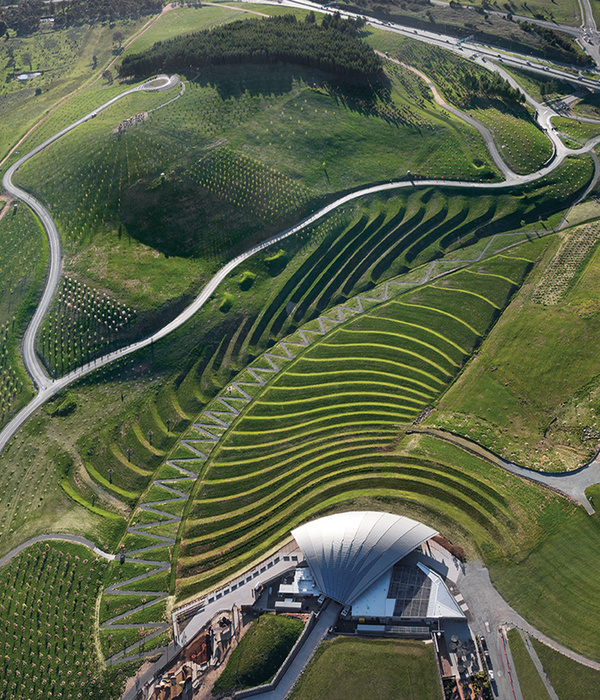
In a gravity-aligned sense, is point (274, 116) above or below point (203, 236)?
above

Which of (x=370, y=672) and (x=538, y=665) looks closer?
(x=370, y=672)

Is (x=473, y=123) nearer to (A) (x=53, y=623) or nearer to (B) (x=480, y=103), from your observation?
(B) (x=480, y=103)

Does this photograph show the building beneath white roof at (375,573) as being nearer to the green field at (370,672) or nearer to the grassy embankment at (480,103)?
the green field at (370,672)

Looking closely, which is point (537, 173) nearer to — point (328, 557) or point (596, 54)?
point (596, 54)

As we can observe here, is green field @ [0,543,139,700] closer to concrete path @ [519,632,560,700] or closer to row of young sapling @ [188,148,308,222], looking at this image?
concrete path @ [519,632,560,700]

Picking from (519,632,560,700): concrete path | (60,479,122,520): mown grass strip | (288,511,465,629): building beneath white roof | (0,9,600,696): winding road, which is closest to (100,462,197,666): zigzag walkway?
(0,9,600,696): winding road

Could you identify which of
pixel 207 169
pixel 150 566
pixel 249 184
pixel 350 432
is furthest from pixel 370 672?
pixel 207 169

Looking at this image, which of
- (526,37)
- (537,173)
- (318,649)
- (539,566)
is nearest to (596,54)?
(526,37)
